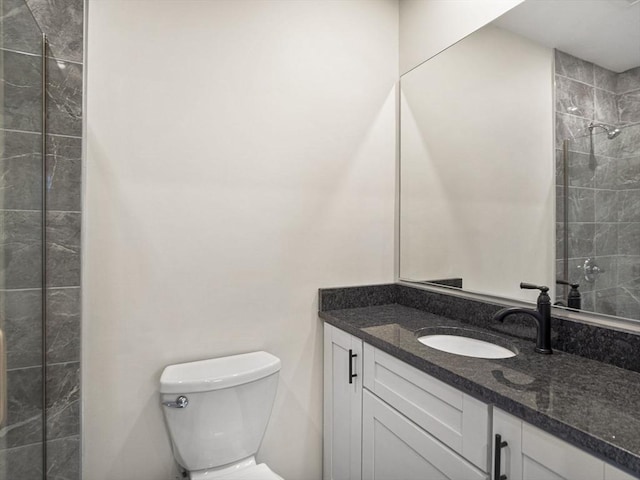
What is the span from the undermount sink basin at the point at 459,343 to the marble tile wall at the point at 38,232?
1.29 m

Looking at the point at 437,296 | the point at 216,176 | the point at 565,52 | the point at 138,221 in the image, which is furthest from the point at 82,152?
the point at 565,52

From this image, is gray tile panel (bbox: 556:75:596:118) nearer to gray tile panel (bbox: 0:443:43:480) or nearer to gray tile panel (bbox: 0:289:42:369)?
gray tile panel (bbox: 0:289:42:369)

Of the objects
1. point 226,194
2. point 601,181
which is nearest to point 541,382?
point 601,181

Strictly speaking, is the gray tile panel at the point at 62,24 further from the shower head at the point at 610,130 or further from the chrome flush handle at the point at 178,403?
Answer: the shower head at the point at 610,130

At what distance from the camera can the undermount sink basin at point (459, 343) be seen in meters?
1.38

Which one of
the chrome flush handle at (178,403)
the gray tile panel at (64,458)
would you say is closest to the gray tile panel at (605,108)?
the chrome flush handle at (178,403)

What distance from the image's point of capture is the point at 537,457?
821 mm

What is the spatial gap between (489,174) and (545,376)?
0.84 m

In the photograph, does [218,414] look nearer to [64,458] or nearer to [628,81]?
[64,458]

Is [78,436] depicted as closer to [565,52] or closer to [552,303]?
[552,303]

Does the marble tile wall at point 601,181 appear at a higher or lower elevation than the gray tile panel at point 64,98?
lower

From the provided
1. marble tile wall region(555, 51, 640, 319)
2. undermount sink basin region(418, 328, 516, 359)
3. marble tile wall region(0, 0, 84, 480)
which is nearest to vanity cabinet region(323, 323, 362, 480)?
undermount sink basin region(418, 328, 516, 359)

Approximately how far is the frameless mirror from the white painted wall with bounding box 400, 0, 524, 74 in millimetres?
54

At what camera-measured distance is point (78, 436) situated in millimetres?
1305
